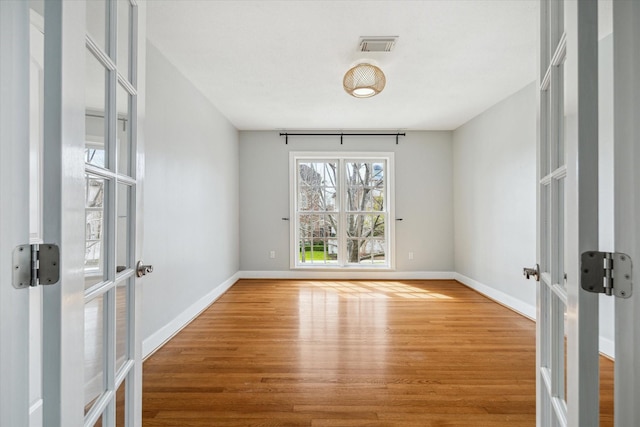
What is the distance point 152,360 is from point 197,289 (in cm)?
122

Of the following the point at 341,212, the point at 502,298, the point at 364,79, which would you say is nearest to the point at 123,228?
the point at 364,79

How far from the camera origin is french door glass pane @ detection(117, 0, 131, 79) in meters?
1.13

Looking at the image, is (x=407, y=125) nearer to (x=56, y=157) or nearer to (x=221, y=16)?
(x=221, y=16)

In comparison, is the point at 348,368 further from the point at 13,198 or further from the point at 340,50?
the point at 340,50

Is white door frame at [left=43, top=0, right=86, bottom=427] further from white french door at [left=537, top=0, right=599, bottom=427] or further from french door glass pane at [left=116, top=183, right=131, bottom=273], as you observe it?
white french door at [left=537, top=0, right=599, bottom=427]

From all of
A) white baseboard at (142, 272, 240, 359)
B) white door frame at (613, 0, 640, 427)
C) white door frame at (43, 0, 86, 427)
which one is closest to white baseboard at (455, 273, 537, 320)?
white door frame at (613, 0, 640, 427)

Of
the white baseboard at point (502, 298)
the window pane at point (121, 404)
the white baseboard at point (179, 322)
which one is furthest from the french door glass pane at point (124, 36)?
the white baseboard at point (502, 298)

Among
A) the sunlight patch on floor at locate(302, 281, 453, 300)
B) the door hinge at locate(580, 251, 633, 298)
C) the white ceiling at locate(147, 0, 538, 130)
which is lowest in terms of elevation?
the sunlight patch on floor at locate(302, 281, 453, 300)

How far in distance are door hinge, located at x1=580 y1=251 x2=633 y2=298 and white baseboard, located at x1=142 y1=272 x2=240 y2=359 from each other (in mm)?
2750

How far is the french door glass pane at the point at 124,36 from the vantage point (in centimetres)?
113

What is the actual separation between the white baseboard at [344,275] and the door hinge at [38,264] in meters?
4.99

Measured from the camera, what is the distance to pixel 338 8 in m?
2.31

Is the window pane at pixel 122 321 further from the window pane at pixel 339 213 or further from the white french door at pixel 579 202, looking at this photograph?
the window pane at pixel 339 213

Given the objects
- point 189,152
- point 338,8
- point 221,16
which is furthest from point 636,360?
point 189,152
